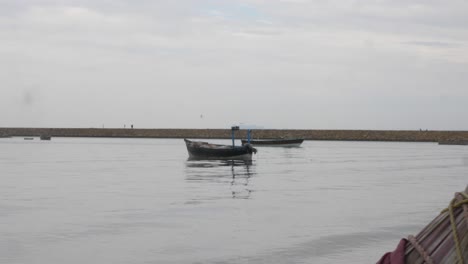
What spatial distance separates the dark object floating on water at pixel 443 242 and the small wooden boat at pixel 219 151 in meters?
64.5

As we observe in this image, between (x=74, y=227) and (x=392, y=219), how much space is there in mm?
10569

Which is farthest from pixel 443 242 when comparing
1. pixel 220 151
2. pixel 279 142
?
pixel 279 142

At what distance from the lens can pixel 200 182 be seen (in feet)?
137

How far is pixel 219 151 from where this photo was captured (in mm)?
72125

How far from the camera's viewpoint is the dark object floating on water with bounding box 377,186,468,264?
14.9ft

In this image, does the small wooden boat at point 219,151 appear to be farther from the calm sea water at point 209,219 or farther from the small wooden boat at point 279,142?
the small wooden boat at point 279,142

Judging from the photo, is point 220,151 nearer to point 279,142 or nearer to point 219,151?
point 219,151

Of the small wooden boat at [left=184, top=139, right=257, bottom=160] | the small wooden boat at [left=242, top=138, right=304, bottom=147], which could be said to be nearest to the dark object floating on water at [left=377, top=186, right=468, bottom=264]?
the small wooden boat at [left=184, top=139, right=257, bottom=160]

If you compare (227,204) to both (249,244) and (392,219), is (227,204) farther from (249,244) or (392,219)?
(249,244)

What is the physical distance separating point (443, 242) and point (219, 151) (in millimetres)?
67514

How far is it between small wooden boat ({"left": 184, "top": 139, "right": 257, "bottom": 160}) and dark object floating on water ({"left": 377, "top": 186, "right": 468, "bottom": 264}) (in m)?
64.5

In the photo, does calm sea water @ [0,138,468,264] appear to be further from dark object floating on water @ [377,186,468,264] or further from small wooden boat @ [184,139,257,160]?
small wooden boat @ [184,139,257,160]

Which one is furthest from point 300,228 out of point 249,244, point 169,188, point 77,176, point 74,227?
point 77,176

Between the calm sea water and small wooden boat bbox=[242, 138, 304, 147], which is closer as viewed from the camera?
the calm sea water
